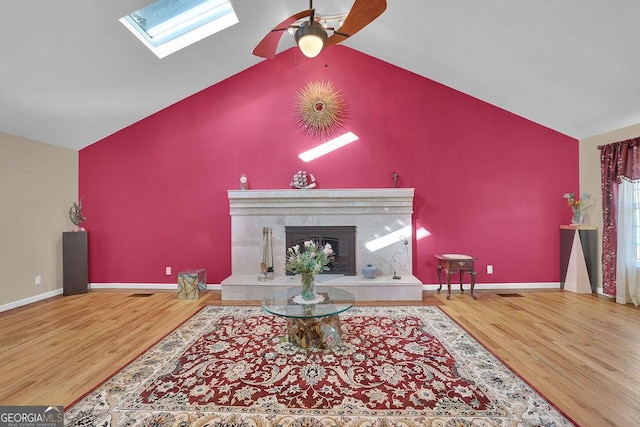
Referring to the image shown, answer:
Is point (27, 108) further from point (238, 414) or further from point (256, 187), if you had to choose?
point (238, 414)

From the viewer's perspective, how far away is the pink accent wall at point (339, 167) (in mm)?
4758

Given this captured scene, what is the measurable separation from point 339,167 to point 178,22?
9.29 feet

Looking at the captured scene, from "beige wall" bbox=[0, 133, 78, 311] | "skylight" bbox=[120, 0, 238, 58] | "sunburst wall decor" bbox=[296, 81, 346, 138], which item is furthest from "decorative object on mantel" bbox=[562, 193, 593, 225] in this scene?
"beige wall" bbox=[0, 133, 78, 311]

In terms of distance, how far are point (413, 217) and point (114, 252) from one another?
4.86 meters

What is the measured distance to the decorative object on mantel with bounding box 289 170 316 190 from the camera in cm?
475

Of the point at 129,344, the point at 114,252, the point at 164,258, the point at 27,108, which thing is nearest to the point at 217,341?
the point at 129,344

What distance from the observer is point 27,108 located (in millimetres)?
3611

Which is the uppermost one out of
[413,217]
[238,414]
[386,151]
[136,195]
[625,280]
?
[386,151]

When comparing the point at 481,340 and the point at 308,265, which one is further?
the point at 481,340

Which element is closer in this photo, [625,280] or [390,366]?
[390,366]

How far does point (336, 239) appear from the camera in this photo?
482 cm

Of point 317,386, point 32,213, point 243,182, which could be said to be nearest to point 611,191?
point 317,386

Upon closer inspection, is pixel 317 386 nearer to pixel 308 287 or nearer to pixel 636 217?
pixel 308 287

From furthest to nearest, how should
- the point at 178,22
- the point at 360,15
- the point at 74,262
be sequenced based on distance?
the point at 74,262
the point at 178,22
the point at 360,15
